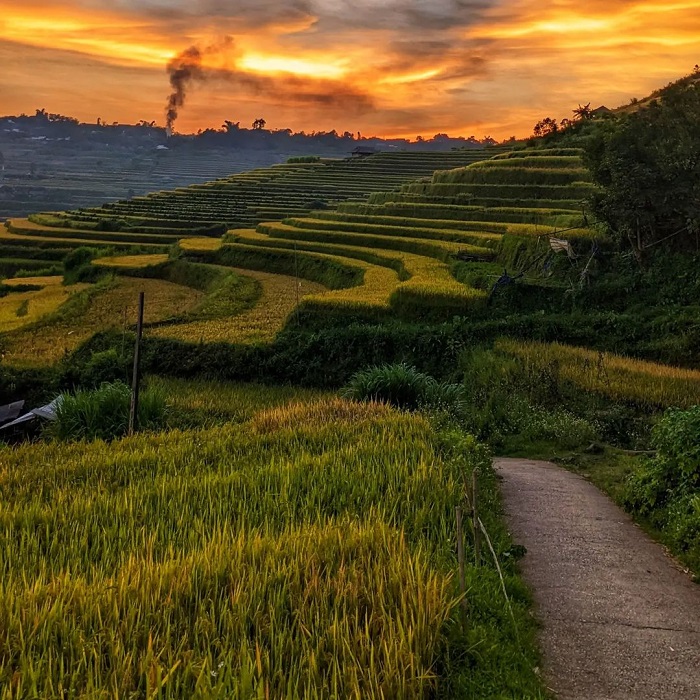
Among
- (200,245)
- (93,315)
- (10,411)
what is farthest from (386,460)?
(200,245)

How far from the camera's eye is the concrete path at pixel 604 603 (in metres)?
3.28

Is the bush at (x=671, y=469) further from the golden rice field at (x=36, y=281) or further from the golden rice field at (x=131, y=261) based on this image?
the golden rice field at (x=36, y=281)

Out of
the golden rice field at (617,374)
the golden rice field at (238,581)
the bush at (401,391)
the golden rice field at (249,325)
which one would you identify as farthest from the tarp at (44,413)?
the golden rice field at (617,374)

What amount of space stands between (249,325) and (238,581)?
45.6ft

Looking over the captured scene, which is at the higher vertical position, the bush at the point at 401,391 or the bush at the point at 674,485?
the bush at the point at 674,485

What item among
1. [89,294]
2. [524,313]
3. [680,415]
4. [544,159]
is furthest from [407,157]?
[680,415]

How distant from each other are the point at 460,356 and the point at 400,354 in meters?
1.44

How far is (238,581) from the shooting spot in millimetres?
3250

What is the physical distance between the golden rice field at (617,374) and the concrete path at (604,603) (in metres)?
5.04

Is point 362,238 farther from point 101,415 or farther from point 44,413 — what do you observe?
point 101,415

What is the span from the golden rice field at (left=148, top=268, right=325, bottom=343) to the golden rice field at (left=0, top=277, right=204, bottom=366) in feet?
5.08

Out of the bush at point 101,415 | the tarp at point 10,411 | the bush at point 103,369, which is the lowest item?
the tarp at point 10,411

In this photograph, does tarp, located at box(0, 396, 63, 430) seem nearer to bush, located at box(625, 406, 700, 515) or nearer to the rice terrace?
the rice terrace

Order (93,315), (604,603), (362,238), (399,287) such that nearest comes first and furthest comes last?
(604,603) < (399,287) < (93,315) < (362,238)
